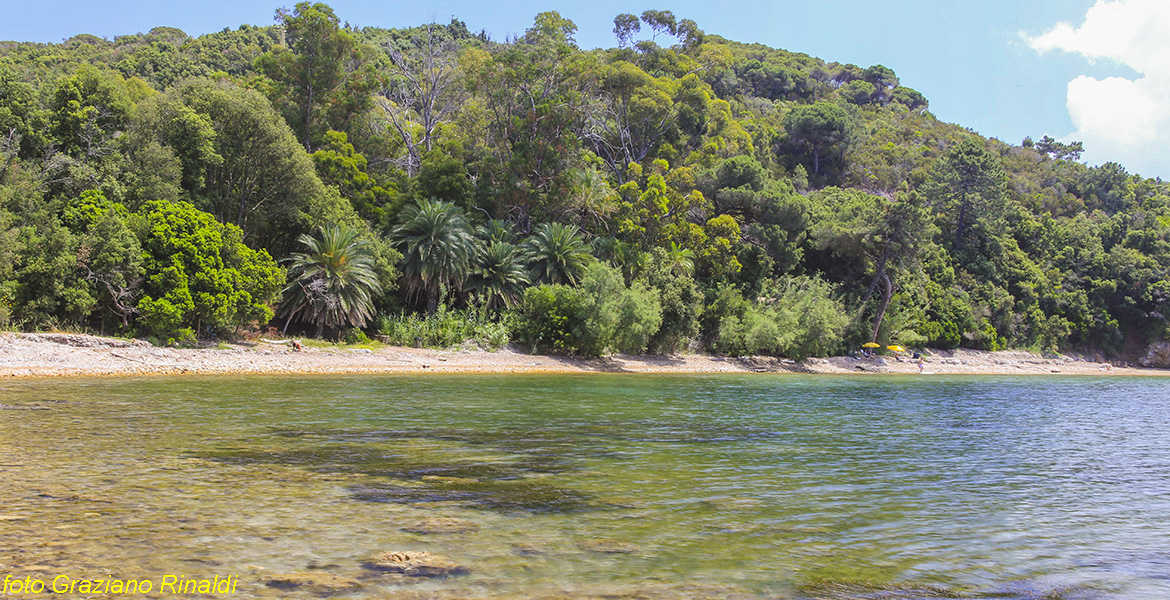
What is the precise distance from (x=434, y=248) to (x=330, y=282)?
5.91 meters

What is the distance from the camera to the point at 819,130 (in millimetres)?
79375

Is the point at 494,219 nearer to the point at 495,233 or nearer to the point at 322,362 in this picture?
the point at 495,233

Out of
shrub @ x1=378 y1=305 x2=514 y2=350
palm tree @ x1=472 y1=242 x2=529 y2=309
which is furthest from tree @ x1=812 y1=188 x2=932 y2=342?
shrub @ x1=378 y1=305 x2=514 y2=350

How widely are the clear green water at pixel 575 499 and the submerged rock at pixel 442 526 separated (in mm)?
202

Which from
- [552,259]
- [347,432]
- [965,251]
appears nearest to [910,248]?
[965,251]

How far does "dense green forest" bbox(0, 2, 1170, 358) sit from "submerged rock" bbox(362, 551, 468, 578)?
24760mm

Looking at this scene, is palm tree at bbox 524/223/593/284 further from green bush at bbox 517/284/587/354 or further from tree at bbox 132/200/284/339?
tree at bbox 132/200/284/339

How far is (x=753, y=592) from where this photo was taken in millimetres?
5598

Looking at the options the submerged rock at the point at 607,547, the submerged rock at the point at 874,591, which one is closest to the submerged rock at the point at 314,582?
the submerged rock at the point at 607,547

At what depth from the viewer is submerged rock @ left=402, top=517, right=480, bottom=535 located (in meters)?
6.95

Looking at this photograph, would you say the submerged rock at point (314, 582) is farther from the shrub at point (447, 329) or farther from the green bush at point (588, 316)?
the green bush at point (588, 316)

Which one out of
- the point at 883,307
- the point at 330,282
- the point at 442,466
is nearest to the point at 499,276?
the point at 330,282

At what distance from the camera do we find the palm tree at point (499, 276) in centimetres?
3850

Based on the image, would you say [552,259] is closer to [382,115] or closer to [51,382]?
[382,115]
